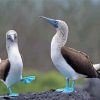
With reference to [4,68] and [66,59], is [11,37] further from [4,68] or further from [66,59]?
[66,59]

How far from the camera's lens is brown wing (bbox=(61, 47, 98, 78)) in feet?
9.77

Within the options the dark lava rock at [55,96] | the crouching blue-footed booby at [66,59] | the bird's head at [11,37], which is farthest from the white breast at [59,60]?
the bird's head at [11,37]

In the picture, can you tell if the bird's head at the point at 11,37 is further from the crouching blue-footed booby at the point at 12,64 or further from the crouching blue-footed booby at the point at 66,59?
the crouching blue-footed booby at the point at 66,59

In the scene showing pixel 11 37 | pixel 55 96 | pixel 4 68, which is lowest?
pixel 55 96

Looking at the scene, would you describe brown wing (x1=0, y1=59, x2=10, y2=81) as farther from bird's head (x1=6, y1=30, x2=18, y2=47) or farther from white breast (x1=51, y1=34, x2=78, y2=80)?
white breast (x1=51, y1=34, x2=78, y2=80)

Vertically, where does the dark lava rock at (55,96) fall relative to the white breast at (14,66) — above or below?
below

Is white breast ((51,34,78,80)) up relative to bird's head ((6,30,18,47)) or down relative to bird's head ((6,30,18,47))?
down

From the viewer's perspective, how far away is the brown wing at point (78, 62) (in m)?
2.98

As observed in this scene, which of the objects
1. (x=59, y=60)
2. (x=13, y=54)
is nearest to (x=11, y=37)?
(x=13, y=54)

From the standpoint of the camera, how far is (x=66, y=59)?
2.98m

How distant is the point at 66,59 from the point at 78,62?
75 mm

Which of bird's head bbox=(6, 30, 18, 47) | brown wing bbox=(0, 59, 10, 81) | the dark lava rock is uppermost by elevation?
bird's head bbox=(6, 30, 18, 47)

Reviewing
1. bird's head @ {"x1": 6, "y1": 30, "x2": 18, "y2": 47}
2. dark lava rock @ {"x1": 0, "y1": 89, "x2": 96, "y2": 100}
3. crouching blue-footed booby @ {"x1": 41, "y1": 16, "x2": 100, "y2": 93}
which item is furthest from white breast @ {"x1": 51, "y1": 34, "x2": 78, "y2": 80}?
bird's head @ {"x1": 6, "y1": 30, "x2": 18, "y2": 47}

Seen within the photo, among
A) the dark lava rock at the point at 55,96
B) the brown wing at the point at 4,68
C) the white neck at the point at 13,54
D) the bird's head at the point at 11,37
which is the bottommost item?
the dark lava rock at the point at 55,96
